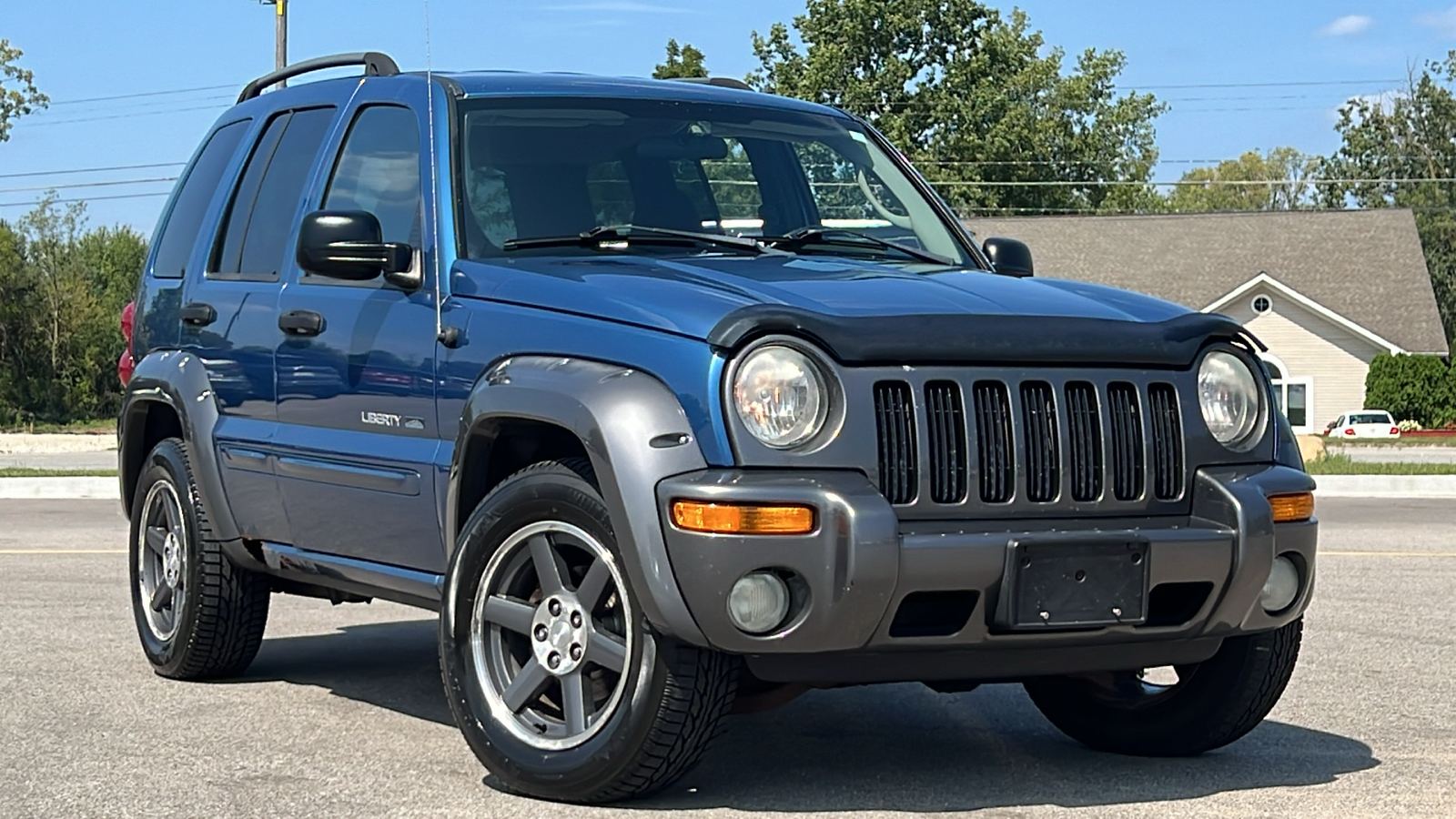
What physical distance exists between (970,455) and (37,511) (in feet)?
47.6

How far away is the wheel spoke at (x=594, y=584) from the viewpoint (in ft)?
16.9

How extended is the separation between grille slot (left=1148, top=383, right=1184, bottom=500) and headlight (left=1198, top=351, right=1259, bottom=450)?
11 centimetres

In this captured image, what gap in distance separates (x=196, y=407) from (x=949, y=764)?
119 inches

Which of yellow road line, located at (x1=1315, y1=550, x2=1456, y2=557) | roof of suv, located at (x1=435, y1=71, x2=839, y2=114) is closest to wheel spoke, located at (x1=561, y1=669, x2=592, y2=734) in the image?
roof of suv, located at (x1=435, y1=71, x2=839, y2=114)

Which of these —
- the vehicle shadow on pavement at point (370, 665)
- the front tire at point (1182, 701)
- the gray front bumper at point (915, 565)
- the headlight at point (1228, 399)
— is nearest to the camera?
the gray front bumper at point (915, 565)

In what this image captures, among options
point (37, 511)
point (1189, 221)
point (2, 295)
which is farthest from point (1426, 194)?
point (37, 511)

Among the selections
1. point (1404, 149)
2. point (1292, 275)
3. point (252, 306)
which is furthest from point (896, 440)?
point (1404, 149)

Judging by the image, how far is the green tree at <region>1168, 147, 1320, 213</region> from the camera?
12381cm

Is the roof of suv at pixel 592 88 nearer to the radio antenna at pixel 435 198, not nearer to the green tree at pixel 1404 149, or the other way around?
the radio antenna at pixel 435 198

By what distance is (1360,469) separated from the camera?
24891 mm

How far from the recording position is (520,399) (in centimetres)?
538

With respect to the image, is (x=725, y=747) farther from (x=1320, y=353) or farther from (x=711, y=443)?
(x=1320, y=353)

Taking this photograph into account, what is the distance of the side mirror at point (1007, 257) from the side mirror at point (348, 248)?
190cm

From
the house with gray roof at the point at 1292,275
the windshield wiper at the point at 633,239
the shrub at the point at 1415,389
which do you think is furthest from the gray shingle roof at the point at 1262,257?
the windshield wiper at the point at 633,239
